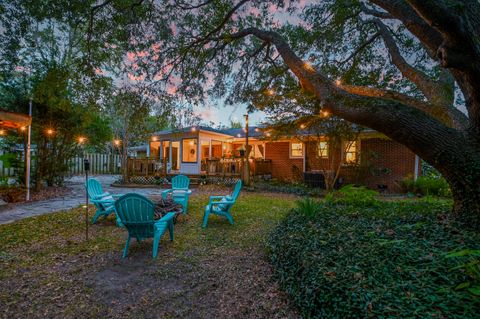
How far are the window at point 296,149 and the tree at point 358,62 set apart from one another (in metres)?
5.57

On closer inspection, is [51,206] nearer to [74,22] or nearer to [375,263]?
[74,22]

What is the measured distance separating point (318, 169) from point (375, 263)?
11760 millimetres

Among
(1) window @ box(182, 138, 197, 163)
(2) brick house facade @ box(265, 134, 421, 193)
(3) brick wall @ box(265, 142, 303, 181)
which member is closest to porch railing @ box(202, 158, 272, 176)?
(3) brick wall @ box(265, 142, 303, 181)

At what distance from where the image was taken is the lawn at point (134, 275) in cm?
244

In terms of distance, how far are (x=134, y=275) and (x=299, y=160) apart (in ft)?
40.7

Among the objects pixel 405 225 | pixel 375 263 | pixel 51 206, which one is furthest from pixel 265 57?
pixel 51 206

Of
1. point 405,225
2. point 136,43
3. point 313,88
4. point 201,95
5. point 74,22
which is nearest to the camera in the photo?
point 405,225

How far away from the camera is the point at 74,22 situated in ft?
18.4

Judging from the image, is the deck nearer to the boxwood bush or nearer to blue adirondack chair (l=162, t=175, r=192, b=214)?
blue adirondack chair (l=162, t=175, r=192, b=214)

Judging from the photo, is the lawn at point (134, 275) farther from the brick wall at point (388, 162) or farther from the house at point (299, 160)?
the brick wall at point (388, 162)

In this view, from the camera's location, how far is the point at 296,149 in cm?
1460

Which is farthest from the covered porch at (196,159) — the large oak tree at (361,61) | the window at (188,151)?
the large oak tree at (361,61)

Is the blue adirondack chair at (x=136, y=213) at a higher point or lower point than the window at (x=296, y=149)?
lower

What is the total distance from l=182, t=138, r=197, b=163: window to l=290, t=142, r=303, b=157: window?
6557 millimetres
